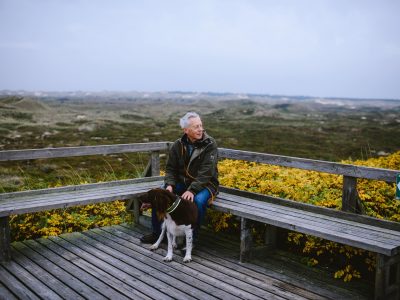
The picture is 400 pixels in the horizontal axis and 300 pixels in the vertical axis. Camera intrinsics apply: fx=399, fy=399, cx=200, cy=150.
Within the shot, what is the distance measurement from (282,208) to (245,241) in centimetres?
63

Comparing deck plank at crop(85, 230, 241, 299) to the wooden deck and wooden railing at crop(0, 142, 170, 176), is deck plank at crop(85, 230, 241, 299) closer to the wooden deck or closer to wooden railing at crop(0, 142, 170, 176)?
the wooden deck

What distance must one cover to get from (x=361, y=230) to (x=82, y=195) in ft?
11.4

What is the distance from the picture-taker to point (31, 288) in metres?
3.96

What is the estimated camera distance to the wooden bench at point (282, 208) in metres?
3.74

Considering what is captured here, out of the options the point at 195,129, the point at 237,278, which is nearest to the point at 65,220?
the point at 195,129

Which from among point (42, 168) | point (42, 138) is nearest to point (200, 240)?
point (42, 168)

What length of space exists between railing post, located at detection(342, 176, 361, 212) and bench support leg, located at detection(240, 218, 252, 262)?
112cm

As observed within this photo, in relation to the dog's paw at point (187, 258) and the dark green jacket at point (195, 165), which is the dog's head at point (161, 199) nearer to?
the dark green jacket at point (195, 165)

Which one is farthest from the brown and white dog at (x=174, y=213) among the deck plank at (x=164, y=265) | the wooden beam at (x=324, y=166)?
the wooden beam at (x=324, y=166)

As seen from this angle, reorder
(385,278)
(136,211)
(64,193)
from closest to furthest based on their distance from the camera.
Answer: (385,278) < (64,193) < (136,211)

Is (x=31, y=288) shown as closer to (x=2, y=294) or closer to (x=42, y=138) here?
(x=2, y=294)

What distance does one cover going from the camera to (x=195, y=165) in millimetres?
5172

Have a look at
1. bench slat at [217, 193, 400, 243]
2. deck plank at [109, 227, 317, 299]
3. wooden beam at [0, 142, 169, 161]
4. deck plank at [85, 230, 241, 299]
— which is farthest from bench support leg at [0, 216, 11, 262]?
bench slat at [217, 193, 400, 243]

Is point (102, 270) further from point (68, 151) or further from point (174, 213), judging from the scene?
point (68, 151)
